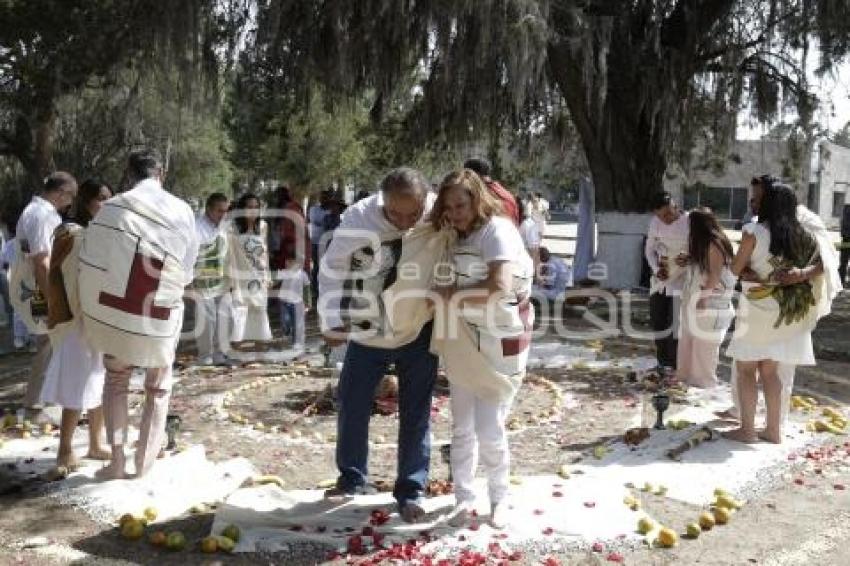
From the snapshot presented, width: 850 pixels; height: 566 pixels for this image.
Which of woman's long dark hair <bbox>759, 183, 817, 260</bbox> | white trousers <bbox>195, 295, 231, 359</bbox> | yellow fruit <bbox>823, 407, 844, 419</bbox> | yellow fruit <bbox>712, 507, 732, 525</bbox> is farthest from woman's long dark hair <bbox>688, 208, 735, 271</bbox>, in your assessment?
white trousers <bbox>195, 295, 231, 359</bbox>

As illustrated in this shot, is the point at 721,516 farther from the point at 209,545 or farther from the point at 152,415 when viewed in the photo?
the point at 152,415

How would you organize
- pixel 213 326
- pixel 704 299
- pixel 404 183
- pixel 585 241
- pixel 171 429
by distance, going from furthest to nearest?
pixel 585 241 → pixel 213 326 → pixel 704 299 → pixel 171 429 → pixel 404 183

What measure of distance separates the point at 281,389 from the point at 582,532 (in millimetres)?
4112

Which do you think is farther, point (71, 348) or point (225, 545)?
point (71, 348)

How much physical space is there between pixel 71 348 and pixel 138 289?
932 mm

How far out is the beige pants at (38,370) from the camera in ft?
22.7

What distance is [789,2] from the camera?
1330 centimetres

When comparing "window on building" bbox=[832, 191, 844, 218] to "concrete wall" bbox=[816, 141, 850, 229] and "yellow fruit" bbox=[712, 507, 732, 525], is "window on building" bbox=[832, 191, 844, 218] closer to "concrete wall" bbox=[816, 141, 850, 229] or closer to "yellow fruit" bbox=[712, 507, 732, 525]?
"concrete wall" bbox=[816, 141, 850, 229]

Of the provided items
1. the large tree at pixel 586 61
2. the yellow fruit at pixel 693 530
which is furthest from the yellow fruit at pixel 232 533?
the large tree at pixel 586 61

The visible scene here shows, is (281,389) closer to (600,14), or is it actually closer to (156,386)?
(156,386)

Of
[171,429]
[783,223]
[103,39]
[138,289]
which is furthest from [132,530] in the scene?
[103,39]

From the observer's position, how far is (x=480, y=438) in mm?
4793

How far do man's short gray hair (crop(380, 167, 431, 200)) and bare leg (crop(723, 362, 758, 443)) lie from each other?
10.3 ft

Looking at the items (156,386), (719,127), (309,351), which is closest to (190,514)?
(156,386)
